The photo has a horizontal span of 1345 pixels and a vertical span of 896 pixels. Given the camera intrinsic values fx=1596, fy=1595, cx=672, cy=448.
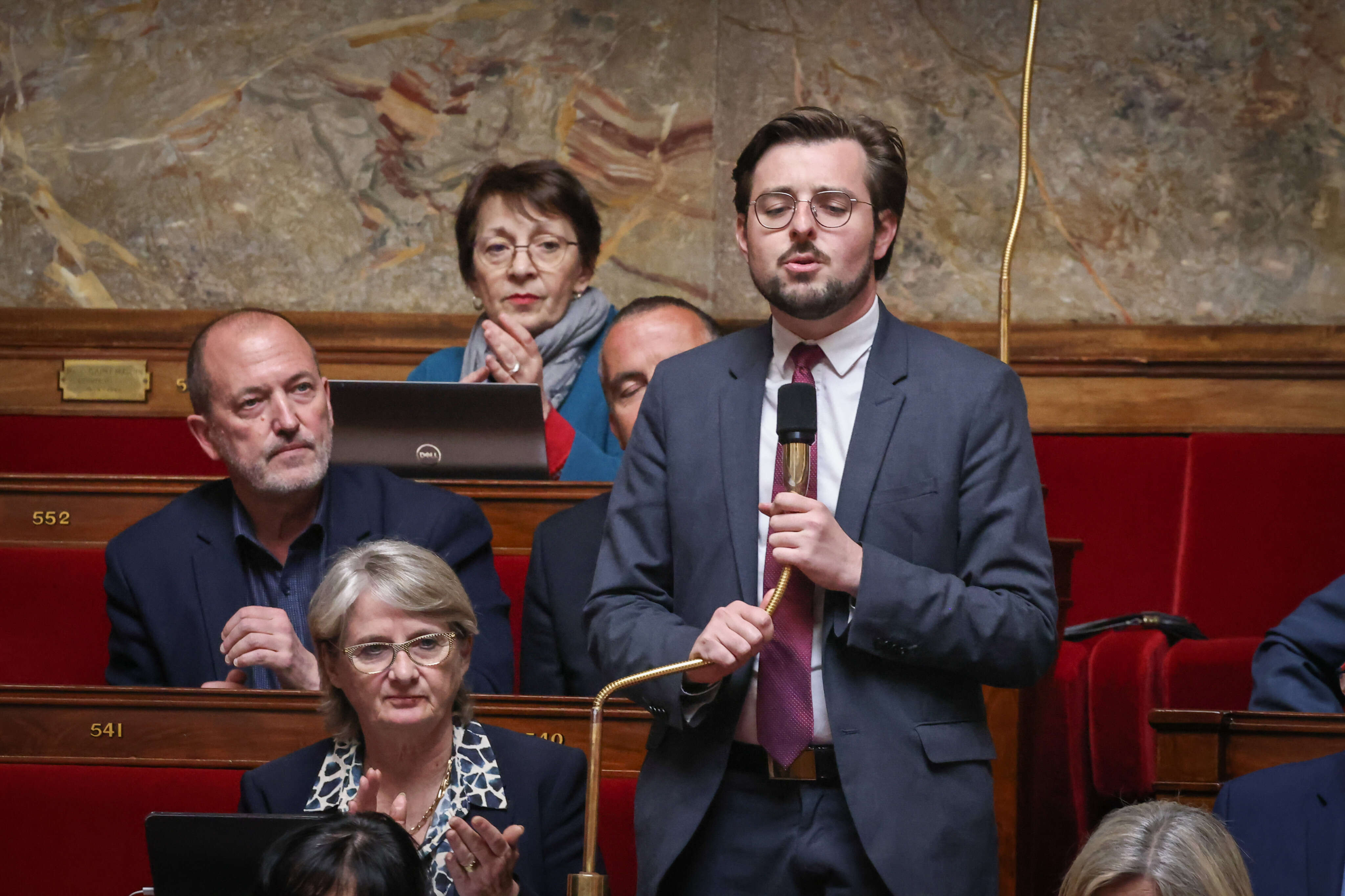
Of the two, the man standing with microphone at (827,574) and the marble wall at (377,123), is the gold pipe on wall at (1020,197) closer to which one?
the man standing with microphone at (827,574)

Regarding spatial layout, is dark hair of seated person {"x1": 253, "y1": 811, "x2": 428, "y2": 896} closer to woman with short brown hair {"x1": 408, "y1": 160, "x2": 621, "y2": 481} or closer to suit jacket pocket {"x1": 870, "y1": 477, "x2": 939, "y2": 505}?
suit jacket pocket {"x1": 870, "y1": 477, "x2": 939, "y2": 505}

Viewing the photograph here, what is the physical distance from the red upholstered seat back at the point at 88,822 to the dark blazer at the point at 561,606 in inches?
16.5

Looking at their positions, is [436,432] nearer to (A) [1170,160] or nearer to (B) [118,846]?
(B) [118,846]

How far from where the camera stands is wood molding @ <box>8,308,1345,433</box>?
10.0 ft

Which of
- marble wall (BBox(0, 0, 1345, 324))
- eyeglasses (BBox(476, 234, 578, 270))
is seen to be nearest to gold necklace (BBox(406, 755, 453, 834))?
eyeglasses (BBox(476, 234, 578, 270))

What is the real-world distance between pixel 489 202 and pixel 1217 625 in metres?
1.47

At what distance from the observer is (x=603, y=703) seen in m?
1.22

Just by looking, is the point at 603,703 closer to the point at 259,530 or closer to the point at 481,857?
the point at 481,857

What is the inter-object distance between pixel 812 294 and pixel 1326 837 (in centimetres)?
67

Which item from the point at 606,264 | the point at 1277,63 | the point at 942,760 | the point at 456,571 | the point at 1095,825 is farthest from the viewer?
the point at 606,264

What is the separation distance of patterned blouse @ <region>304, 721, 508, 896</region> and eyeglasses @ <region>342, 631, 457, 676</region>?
84mm

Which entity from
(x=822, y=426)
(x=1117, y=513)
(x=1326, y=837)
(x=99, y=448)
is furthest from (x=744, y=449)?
(x=99, y=448)

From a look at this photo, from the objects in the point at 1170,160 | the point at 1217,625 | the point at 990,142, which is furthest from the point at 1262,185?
the point at 1217,625

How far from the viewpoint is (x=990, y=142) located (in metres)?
3.33
